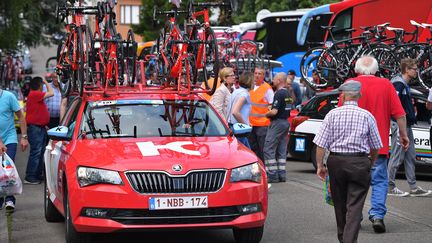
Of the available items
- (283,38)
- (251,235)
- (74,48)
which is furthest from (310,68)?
(251,235)

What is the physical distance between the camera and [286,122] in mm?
16500

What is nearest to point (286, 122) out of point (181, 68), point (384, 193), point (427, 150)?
point (427, 150)

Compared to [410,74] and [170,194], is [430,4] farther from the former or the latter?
[170,194]

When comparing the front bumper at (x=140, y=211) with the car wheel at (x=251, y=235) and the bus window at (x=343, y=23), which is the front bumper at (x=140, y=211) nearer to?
the car wheel at (x=251, y=235)

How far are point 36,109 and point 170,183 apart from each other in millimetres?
7962

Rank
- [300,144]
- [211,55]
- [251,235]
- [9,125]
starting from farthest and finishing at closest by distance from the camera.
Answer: [300,144], [211,55], [9,125], [251,235]

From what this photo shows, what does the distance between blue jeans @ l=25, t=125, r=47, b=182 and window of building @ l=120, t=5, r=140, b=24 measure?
82.3m

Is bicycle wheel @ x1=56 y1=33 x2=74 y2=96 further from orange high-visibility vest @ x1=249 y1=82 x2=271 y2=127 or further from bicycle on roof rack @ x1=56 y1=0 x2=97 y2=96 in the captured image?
orange high-visibility vest @ x1=249 y1=82 x2=271 y2=127

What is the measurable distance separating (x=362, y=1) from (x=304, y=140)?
9990 mm

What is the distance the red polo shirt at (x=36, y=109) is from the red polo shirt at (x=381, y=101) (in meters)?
7.42

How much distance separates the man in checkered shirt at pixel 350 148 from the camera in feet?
31.5

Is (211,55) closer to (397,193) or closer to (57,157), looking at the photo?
(397,193)

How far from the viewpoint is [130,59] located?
48.1 feet

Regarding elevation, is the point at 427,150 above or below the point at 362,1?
below
